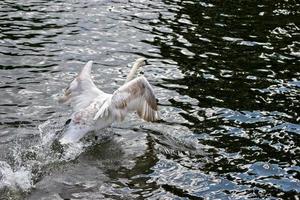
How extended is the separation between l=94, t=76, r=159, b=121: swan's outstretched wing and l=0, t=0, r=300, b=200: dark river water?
0.45 m

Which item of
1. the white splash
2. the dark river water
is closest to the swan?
the dark river water

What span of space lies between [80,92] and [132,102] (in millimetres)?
1330

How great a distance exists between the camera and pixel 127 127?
1192cm

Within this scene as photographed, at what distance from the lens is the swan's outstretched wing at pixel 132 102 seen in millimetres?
10992

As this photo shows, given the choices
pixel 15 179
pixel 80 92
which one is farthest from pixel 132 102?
pixel 15 179

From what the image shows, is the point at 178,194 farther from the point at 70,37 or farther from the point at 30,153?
the point at 70,37

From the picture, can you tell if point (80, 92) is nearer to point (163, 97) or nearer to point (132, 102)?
point (132, 102)

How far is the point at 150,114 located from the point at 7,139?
2.64m

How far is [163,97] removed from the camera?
12.9m

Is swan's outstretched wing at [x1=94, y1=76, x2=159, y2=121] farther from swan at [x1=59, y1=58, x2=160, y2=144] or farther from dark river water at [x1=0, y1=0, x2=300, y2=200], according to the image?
dark river water at [x1=0, y1=0, x2=300, y2=200]

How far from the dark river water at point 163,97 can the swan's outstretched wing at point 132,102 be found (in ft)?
1.49

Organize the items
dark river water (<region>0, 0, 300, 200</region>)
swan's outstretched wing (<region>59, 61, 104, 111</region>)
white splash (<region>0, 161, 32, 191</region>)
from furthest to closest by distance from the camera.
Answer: swan's outstretched wing (<region>59, 61, 104, 111</region>) < dark river water (<region>0, 0, 300, 200</region>) < white splash (<region>0, 161, 32, 191</region>)

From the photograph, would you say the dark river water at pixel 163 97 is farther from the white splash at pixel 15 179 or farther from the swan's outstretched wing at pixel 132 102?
the swan's outstretched wing at pixel 132 102

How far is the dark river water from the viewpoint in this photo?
9742 millimetres
